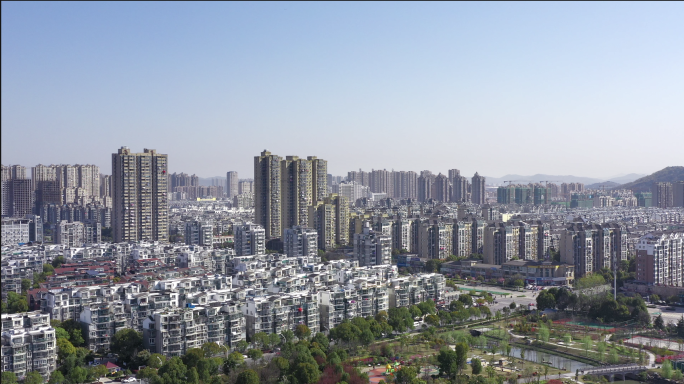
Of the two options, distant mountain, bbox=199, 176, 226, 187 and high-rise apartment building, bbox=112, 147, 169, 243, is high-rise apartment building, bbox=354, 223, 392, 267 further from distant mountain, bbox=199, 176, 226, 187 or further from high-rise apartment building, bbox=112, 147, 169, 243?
distant mountain, bbox=199, 176, 226, 187

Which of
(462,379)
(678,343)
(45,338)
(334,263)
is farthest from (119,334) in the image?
(678,343)

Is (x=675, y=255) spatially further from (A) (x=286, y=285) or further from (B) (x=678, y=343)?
(A) (x=286, y=285)

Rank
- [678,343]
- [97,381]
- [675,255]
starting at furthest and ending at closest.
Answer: [675,255] < [678,343] < [97,381]

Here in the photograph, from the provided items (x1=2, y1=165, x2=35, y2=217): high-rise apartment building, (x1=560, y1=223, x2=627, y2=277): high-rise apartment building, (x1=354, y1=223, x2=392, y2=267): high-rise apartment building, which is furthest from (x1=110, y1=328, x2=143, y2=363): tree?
(x1=2, y1=165, x2=35, y2=217): high-rise apartment building

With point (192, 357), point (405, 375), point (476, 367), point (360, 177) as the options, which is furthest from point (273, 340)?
point (360, 177)

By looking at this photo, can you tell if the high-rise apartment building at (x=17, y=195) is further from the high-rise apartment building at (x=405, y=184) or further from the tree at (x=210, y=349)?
the high-rise apartment building at (x=405, y=184)

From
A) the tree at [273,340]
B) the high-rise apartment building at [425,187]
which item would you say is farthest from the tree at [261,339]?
the high-rise apartment building at [425,187]
